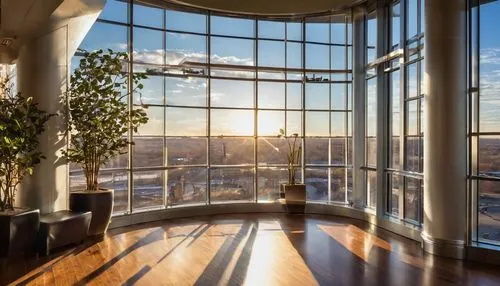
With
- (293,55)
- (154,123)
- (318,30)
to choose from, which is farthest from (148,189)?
(318,30)

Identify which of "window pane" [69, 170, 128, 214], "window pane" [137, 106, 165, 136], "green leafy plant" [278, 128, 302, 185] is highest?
"window pane" [137, 106, 165, 136]

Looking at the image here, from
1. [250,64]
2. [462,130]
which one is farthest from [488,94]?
[250,64]

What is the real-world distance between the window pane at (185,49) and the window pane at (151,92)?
46cm

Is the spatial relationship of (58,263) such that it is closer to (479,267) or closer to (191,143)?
(191,143)

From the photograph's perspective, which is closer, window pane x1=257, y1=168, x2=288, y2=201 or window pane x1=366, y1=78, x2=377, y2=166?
window pane x1=366, y1=78, x2=377, y2=166

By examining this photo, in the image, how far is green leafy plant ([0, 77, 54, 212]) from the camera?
5180 mm

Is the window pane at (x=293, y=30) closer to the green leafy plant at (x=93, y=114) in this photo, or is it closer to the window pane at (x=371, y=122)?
the window pane at (x=371, y=122)

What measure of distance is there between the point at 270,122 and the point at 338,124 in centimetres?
143

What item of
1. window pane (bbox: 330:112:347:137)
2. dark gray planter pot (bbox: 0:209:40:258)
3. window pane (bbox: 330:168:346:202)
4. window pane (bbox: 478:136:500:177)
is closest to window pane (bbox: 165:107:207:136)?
window pane (bbox: 330:112:347:137)

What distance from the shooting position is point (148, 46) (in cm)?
748

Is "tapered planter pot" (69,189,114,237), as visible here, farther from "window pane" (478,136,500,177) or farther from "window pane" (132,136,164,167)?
"window pane" (478,136,500,177)

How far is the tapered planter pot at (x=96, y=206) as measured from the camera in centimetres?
599

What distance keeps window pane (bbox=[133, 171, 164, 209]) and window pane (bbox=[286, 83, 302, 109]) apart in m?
3.04

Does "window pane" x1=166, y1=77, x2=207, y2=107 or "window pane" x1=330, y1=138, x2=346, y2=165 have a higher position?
"window pane" x1=166, y1=77, x2=207, y2=107
